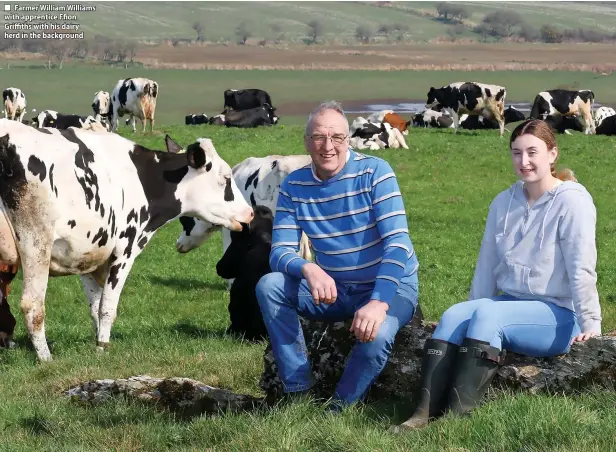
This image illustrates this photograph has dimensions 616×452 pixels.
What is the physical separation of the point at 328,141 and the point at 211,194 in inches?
192

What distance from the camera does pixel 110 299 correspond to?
10.2m

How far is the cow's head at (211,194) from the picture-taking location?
10898mm

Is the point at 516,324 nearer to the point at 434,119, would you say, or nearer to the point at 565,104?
the point at 565,104

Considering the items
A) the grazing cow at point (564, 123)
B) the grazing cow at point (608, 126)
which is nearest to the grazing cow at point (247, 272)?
the grazing cow at point (608, 126)

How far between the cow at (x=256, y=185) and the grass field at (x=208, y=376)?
81 centimetres

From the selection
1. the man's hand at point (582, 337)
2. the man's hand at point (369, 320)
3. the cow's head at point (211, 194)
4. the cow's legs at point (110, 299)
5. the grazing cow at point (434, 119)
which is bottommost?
the grazing cow at point (434, 119)

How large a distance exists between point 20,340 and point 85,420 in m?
4.44

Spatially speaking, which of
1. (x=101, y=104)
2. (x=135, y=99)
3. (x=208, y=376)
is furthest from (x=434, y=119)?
(x=208, y=376)

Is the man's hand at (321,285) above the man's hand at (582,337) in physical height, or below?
above

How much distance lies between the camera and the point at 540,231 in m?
6.17

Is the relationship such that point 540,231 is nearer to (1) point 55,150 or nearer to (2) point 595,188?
(1) point 55,150

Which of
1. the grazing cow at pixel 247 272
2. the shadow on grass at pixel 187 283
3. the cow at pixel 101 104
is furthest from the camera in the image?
the cow at pixel 101 104

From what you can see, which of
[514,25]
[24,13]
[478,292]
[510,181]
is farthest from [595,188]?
[514,25]

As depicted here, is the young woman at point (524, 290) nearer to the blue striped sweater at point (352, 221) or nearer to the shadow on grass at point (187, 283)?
the blue striped sweater at point (352, 221)
